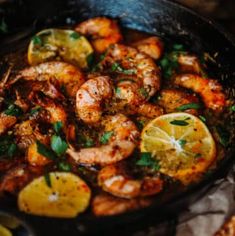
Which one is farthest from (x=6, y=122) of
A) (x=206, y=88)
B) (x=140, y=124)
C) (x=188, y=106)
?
(x=206, y=88)

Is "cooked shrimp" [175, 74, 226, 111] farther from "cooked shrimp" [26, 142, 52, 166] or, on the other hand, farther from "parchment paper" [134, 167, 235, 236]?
"cooked shrimp" [26, 142, 52, 166]

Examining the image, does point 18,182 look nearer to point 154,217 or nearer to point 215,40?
point 154,217

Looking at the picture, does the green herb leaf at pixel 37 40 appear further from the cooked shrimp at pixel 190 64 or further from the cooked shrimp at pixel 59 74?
the cooked shrimp at pixel 190 64

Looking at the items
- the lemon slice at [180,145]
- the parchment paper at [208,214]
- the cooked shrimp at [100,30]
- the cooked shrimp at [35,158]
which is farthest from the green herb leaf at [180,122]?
the cooked shrimp at [100,30]

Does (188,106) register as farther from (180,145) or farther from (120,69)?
(120,69)

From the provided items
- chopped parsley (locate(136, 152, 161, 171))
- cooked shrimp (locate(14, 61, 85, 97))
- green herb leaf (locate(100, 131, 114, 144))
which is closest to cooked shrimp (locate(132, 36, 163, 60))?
cooked shrimp (locate(14, 61, 85, 97))
